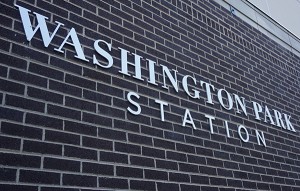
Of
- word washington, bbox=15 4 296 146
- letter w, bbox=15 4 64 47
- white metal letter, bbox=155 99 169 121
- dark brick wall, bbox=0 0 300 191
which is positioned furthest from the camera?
white metal letter, bbox=155 99 169 121

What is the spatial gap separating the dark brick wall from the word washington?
0.05 meters

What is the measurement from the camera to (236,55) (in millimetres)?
4848

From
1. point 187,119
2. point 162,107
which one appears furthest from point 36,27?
point 187,119

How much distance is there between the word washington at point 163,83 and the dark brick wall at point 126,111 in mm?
53

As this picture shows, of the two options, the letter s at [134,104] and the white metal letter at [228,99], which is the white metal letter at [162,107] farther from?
the white metal letter at [228,99]

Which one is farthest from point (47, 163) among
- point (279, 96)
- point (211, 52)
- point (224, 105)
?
point (279, 96)

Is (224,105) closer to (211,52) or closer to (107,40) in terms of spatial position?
(211,52)

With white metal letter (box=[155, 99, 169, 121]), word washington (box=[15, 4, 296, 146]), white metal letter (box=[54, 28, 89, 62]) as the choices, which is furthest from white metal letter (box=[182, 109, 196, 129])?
white metal letter (box=[54, 28, 89, 62])

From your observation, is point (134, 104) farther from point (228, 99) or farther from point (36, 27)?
point (228, 99)

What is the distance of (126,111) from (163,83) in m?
0.69

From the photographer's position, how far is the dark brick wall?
7.33 feet

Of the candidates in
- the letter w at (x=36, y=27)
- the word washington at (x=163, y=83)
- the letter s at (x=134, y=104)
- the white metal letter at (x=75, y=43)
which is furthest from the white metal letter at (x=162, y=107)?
the letter w at (x=36, y=27)

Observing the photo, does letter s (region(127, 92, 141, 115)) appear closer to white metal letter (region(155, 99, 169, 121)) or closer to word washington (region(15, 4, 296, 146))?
word washington (region(15, 4, 296, 146))

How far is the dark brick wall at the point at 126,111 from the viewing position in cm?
223
